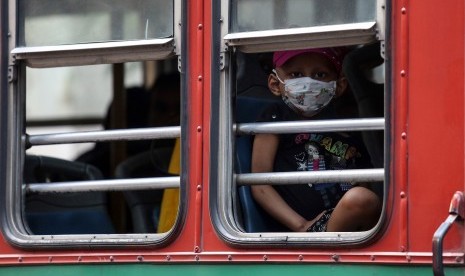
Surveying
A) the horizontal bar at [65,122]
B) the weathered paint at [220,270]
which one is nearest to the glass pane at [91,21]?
the weathered paint at [220,270]

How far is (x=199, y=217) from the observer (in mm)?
4109

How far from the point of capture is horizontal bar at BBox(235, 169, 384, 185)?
3817mm

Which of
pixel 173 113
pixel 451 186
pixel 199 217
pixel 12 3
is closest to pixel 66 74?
pixel 173 113

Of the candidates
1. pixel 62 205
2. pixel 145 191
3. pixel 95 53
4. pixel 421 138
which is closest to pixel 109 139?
pixel 95 53

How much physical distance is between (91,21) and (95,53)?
0.13m

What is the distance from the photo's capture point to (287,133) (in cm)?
408

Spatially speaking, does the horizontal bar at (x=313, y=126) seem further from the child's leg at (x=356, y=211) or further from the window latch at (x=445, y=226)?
the window latch at (x=445, y=226)

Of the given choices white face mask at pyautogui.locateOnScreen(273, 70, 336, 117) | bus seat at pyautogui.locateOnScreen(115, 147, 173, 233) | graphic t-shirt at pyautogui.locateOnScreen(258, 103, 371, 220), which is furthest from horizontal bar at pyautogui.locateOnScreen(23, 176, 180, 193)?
bus seat at pyautogui.locateOnScreen(115, 147, 173, 233)

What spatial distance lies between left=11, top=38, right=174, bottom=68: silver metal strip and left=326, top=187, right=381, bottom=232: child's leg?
2.66ft

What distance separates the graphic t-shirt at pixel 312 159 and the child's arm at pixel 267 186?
1.1 inches

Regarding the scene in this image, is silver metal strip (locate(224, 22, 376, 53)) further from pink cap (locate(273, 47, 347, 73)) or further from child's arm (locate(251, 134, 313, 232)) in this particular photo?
child's arm (locate(251, 134, 313, 232))

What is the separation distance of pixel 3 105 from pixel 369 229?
4.85 feet

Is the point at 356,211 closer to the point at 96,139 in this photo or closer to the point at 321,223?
the point at 321,223

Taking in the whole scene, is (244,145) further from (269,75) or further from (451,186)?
(451,186)
